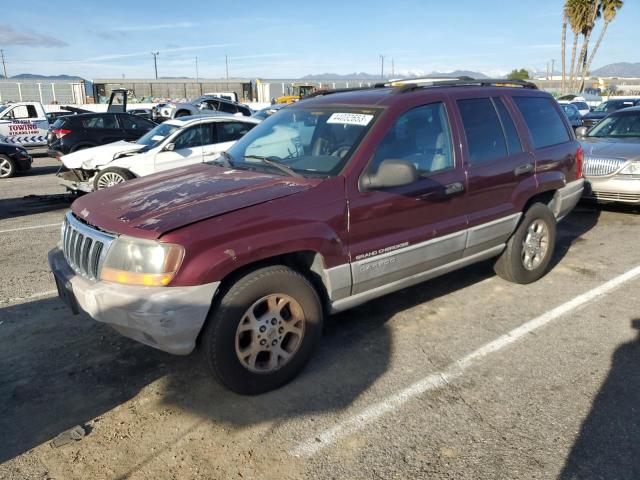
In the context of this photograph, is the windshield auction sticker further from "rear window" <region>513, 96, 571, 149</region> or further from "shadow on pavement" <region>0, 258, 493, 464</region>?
"rear window" <region>513, 96, 571, 149</region>

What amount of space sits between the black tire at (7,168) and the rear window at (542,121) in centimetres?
1283

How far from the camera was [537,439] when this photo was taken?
284cm

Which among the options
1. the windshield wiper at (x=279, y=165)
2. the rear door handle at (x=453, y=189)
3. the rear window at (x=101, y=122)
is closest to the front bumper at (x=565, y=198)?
the rear door handle at (x=453, y=189)

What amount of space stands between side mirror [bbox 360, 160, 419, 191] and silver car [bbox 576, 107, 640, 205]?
537 cm

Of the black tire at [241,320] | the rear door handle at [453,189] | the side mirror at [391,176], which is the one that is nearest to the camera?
the black tire at [241,320]

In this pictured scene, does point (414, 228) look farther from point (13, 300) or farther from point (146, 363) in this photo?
point (13, 300)

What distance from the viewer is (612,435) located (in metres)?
2.85

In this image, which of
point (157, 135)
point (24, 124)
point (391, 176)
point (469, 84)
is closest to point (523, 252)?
point (469, 84)

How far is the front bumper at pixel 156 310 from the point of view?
2836 millimetres

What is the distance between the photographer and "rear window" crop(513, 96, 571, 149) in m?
4.94

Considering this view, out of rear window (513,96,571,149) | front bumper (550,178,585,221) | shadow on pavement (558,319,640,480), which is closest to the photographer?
shadow on pavement (558,319,640,480)

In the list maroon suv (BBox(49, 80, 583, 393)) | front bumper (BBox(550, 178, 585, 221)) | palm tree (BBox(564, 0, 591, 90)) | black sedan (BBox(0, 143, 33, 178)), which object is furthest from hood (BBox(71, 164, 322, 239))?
palm tree (BBox(564, 0, 591, 90))

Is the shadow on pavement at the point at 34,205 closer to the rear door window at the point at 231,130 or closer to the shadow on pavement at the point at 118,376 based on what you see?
the rear door window at the point at 231,130

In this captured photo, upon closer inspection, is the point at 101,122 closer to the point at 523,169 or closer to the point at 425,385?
the point at 523,169
